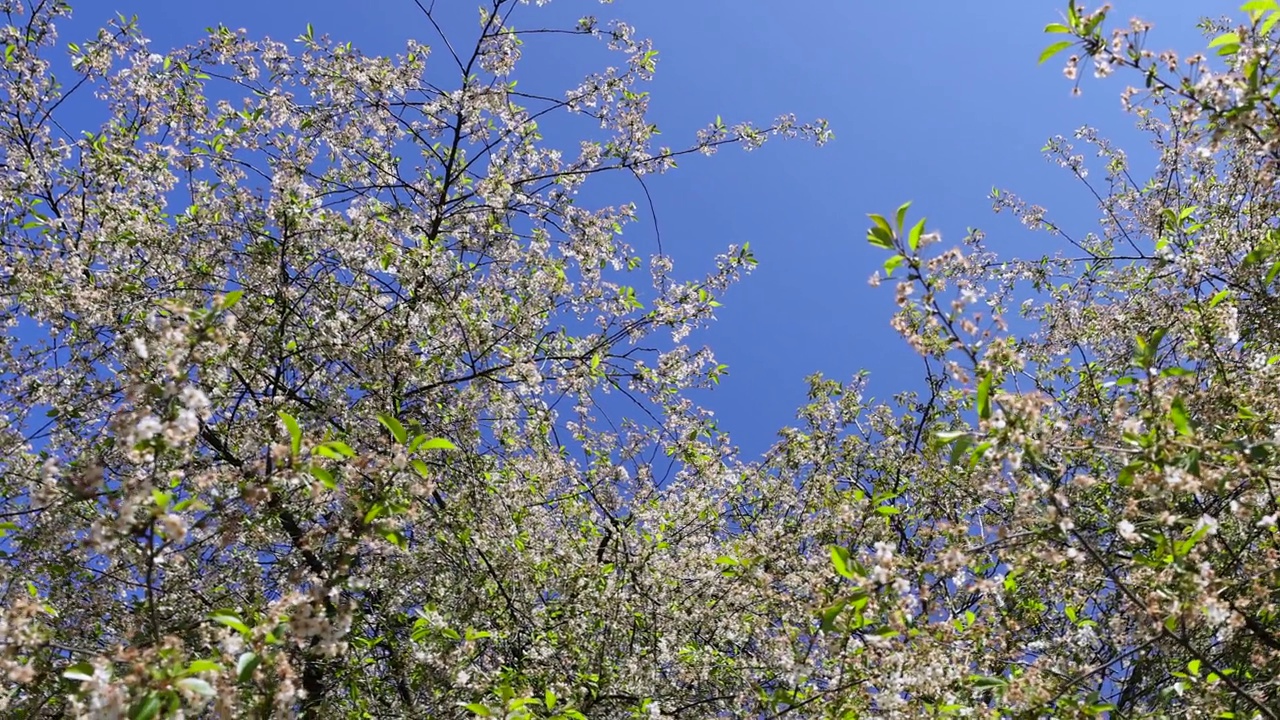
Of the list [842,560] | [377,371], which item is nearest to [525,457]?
[377,371]

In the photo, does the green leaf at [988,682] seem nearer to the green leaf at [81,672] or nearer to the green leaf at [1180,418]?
the green leaf at [1180,418]

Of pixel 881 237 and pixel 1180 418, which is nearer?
pixel 1180 418

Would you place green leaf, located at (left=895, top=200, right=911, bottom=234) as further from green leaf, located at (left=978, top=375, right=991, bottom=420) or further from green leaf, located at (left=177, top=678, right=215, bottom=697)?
green leaf, located at (left=177, top=678, right=215, bottom=697)

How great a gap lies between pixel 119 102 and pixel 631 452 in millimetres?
5238

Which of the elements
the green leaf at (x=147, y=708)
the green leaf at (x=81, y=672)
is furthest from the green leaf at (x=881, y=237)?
the green leaf at (x=81, y=672)

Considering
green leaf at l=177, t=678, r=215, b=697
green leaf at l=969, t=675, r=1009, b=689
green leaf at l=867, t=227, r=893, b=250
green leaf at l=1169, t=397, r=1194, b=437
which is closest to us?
green leaf at l=177, t=678, r=215, b=697

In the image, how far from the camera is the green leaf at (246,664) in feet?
6.42

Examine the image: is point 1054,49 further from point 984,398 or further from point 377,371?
point 377,371

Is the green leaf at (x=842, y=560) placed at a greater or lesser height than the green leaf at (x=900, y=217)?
lesser

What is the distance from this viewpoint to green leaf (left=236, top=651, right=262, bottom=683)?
1.96 m

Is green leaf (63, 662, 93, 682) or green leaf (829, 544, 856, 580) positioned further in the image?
green leaf (829, 544, 856, 580)

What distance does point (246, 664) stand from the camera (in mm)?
1974

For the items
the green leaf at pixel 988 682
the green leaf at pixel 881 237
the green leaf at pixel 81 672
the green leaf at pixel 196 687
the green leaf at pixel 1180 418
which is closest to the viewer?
the green leaf at pixel 196 687

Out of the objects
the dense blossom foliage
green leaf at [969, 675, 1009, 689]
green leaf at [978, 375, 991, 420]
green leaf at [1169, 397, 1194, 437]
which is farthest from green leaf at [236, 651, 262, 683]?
green leaf at [1169, 397, 1194, 437]
